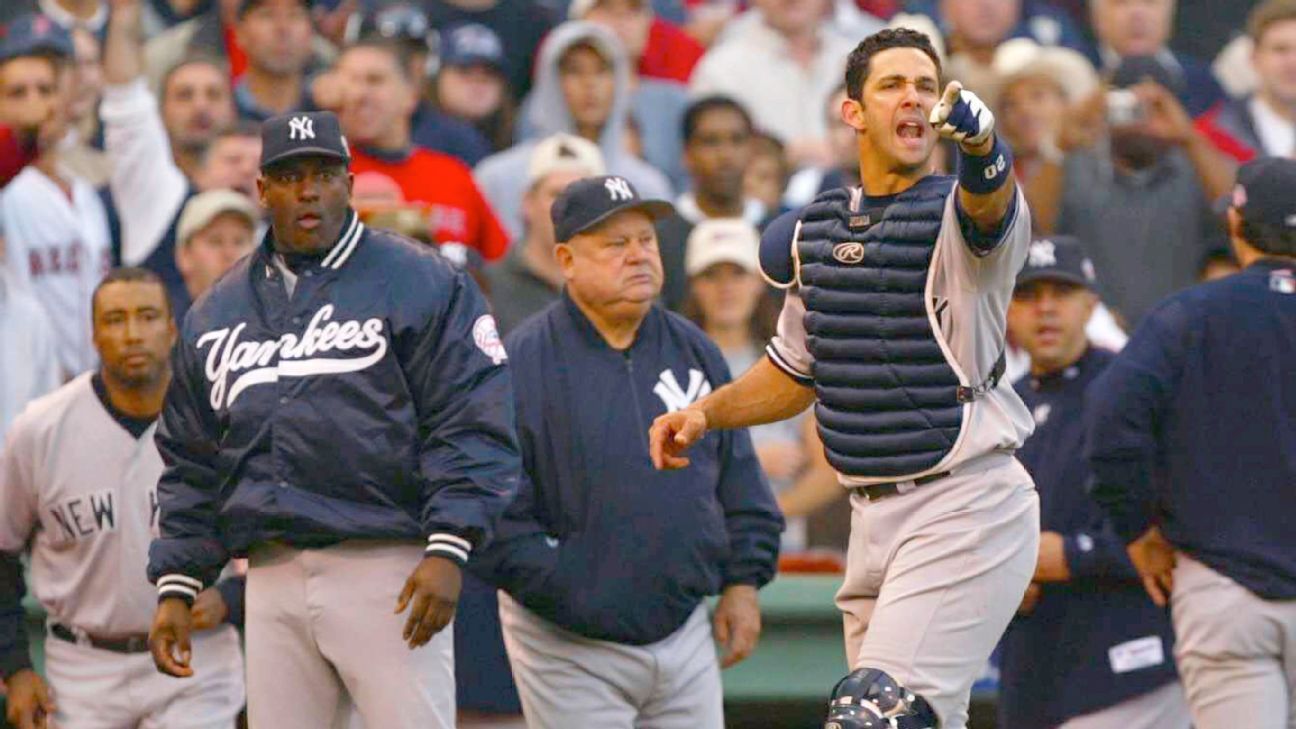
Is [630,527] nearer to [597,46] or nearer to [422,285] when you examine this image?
[422,285]

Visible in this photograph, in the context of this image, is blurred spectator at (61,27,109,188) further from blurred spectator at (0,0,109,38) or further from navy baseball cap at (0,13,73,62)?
navy baseball cap at (0,13,73,62)

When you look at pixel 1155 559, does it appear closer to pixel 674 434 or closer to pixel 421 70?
pixel 674 434

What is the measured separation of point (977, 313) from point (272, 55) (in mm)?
6405

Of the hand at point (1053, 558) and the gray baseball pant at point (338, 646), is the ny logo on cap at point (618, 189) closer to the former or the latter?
the gray baseball pant at point (338, 646)

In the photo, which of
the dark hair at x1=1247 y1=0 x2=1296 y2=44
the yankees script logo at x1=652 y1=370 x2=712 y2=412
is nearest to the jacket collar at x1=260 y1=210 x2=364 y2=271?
the yankees script logo at x1=652 y1=370 x2=712 y2=412

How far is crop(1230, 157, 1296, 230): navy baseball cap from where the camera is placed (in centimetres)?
726

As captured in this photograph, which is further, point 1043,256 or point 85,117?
point 85,117

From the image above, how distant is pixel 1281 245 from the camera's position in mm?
7305

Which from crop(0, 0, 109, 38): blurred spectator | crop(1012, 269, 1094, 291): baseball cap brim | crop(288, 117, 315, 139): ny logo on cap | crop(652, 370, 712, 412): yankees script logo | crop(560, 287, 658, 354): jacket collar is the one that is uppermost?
crop(0, 0, 109, 38): blurred spectator

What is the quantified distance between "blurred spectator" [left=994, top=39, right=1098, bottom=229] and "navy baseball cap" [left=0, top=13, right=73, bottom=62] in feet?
14.7

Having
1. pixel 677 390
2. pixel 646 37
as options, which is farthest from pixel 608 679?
pixel 646 37

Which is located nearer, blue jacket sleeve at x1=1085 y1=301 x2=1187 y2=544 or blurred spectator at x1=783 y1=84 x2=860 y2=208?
blue jacket sleeve at x1=1085 y1=301 x2=1187 y2=544

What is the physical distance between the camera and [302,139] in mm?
6484

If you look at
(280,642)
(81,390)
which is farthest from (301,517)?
(81,390)
